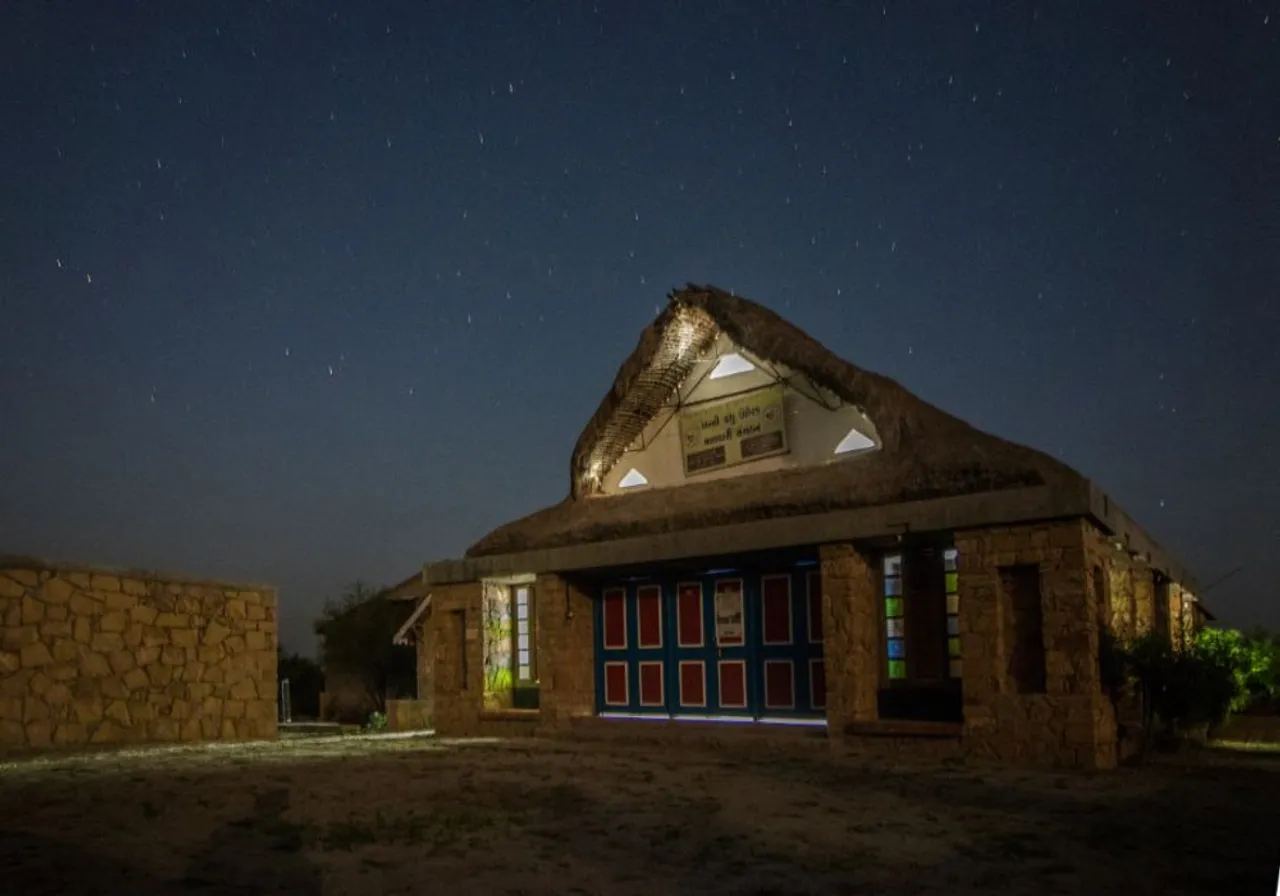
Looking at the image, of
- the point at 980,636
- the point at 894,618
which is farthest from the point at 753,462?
the point at 980,636

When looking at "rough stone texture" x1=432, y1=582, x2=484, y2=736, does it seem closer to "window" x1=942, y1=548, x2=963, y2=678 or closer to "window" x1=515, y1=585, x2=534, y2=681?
"window" x1=515, y1=585, x2=534, y2=681

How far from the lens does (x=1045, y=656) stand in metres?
11.2

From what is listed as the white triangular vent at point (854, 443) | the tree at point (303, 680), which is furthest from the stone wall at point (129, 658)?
the tree at point (303, 680)

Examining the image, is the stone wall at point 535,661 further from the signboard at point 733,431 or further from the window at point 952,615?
the window at point 952,615

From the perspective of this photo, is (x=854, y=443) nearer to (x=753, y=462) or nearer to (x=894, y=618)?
(x=753, y=462)

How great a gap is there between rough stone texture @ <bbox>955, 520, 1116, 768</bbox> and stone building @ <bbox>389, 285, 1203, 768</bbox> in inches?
0.8

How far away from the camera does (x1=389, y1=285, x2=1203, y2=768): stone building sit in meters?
11.3

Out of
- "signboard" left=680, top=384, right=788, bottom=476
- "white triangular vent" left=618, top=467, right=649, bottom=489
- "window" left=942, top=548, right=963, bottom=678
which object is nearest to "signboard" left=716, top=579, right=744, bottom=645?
"signboard" left=680, top=384, right=788, bottom=476

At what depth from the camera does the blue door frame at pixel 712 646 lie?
14016 mm

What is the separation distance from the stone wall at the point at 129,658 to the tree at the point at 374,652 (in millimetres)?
18395

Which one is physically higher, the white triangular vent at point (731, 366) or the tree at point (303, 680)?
the white triangular vent at point (731, 366)

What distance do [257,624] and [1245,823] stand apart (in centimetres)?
1190

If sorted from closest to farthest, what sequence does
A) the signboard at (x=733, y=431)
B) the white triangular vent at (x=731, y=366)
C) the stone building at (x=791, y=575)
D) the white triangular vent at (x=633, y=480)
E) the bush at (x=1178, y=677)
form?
the bush at (x=1178, y=677)
the stone building at (x=791, y=575)
the signboard at (x=733, y=431)
the white triangular vent at (x=731, y=366)
the white triangular vent at (x=633, y=480)

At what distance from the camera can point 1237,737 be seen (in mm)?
16328
